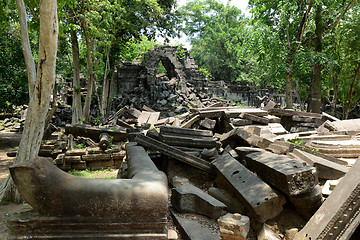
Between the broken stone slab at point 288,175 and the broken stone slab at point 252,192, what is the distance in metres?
0.16

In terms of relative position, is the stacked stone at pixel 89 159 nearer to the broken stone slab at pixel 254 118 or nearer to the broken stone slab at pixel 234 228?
the broken stone slab at pixel 254 118

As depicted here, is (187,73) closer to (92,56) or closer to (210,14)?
(92,56)

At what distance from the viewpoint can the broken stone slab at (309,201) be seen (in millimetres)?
3141

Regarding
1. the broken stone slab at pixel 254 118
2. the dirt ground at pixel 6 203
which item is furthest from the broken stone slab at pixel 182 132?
the dirt ground at pixel 6 203

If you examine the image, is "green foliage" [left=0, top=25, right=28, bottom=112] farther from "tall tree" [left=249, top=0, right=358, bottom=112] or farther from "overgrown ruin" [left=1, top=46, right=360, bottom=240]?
"tall tree" [left=249, top=0, right=358, bottom=112]

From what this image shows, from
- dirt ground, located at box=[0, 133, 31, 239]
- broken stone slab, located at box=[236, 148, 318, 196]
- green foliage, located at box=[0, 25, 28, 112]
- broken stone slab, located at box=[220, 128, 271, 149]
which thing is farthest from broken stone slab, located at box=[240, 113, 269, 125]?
green foliage, located at box=[0, 25, 28, 112]

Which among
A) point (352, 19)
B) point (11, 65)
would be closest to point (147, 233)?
point (11, 65)

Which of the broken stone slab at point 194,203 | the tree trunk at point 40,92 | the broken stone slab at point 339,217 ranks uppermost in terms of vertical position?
the tree trunk at point 40,92

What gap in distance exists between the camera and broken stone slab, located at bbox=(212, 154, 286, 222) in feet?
10.4

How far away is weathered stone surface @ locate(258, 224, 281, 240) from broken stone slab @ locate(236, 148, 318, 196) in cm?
57

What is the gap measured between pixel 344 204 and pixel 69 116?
15655 mm

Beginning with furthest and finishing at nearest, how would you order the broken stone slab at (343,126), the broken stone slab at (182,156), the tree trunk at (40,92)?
1. the broken stone slab at (343,126)
2. the broken stone slab at (182,156)
3. the tree trunk at (40,92)

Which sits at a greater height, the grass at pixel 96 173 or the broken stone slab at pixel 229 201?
the broken stone slab at pixel 229 201

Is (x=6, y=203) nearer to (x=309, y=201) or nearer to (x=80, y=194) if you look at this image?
(x=80, y=194)
